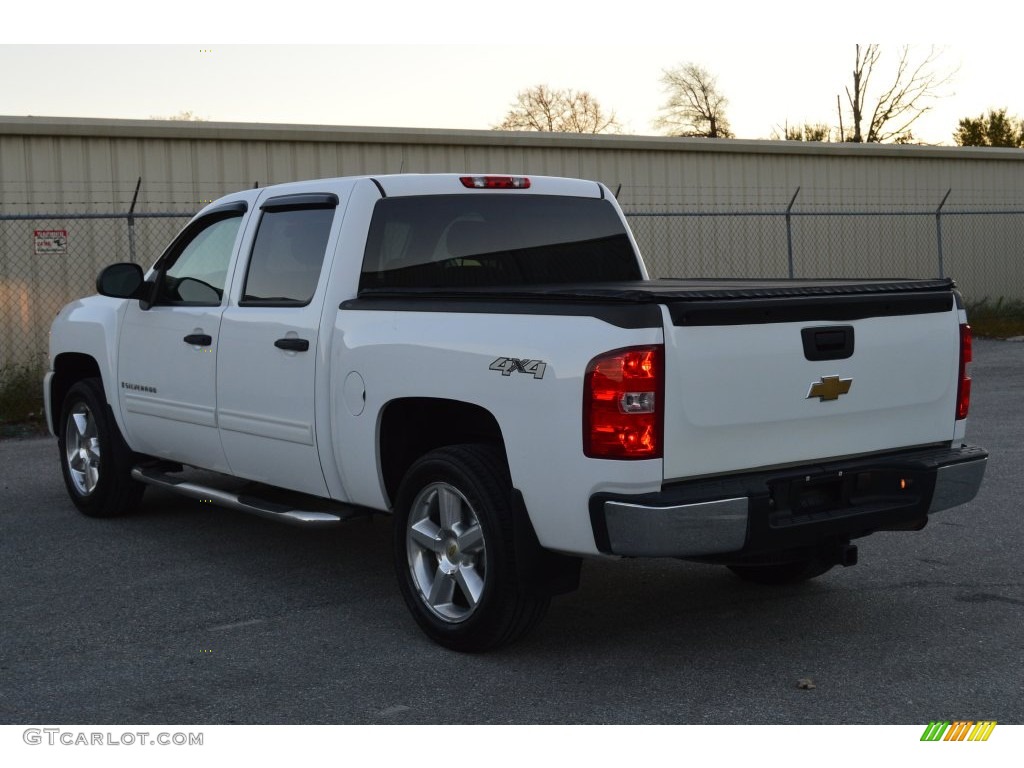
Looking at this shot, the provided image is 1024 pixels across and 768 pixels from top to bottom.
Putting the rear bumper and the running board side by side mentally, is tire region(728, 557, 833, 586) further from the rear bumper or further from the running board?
the running board

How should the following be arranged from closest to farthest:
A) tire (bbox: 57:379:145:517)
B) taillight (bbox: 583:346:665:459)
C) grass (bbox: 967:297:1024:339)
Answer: taillight (bbox: 583:346:665:459) < tire (bbox: 57:379:145:517) < grass (bbox: 967:297:1024:339)

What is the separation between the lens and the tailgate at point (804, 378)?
4273 mm

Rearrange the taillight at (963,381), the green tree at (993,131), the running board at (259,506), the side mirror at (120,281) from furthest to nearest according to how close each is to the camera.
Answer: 1. the green tree at (993,131)
2. the side mirror at (120,281)
3. the running board at (259,506)
4. the taillight at (963,381)

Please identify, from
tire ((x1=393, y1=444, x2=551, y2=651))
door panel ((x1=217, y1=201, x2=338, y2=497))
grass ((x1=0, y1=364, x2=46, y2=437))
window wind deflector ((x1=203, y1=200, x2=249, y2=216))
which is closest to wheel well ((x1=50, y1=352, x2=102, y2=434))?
window wind deflector ((x1=203, y1=200, x2=249, y2=216))

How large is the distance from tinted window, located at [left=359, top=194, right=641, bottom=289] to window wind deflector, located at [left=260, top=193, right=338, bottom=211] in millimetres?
257

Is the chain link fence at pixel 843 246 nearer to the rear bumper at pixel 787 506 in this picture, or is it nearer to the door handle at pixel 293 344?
the door handle at pixel 293 344

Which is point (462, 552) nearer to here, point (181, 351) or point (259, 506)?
point (259, 506)

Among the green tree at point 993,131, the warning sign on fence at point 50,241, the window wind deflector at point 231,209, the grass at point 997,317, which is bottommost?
the grass at point 997,317

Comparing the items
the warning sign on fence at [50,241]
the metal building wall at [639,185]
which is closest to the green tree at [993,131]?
the metal building wall at [639,185]

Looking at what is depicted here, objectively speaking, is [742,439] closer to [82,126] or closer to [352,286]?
[352,286]

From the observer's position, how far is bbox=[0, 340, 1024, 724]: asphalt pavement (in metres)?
4.31

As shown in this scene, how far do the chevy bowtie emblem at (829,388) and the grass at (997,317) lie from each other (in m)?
16.9

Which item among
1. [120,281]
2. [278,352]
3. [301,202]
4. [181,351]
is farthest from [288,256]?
[120,281]

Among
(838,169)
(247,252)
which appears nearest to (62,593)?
(247,252)
